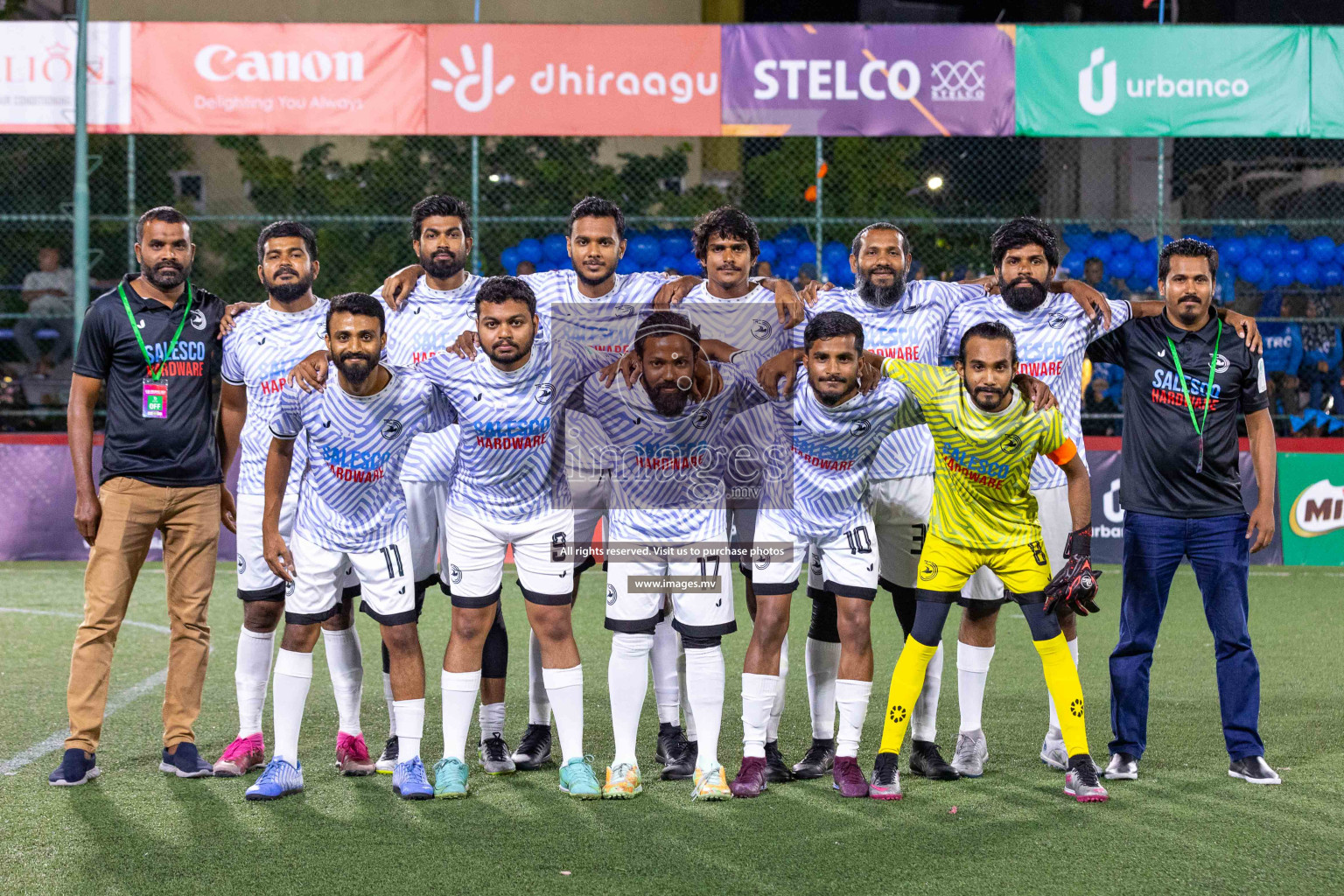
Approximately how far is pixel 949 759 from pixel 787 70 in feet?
28.1

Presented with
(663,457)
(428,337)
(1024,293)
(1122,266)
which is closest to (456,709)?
(663,457)

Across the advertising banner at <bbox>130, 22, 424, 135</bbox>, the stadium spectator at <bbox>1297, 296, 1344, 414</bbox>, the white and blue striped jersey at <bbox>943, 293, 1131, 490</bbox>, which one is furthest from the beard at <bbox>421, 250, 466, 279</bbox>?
the stadium spectator at <bbox>1297, 296, 1344, 414</bbox>

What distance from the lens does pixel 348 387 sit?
5.21 m

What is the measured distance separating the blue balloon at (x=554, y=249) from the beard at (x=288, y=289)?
8.24 m

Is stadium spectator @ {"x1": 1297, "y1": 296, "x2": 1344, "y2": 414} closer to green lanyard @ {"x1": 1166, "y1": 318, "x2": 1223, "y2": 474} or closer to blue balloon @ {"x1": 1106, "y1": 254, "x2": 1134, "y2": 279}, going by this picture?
blue balloon @ {"x1": 1106, "y1": 254, "x2": 1134, "y2": 279}

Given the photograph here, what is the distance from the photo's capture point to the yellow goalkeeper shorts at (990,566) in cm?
519

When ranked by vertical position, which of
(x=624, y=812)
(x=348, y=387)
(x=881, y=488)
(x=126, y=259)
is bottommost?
(x=624, y=812)

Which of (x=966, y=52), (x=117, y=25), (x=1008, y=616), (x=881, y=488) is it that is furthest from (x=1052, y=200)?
(x=881, y=488)

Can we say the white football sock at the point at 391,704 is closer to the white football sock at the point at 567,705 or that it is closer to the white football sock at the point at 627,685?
the white football sock at the point at 567,705

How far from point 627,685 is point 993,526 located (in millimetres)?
1510

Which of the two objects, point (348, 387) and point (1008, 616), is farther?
point (1008, 616)

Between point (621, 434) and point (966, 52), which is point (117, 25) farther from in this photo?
point (621, 434)

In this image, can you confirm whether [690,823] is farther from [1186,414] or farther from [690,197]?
[690,197]

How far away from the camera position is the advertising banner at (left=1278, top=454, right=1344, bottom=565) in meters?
11.9
